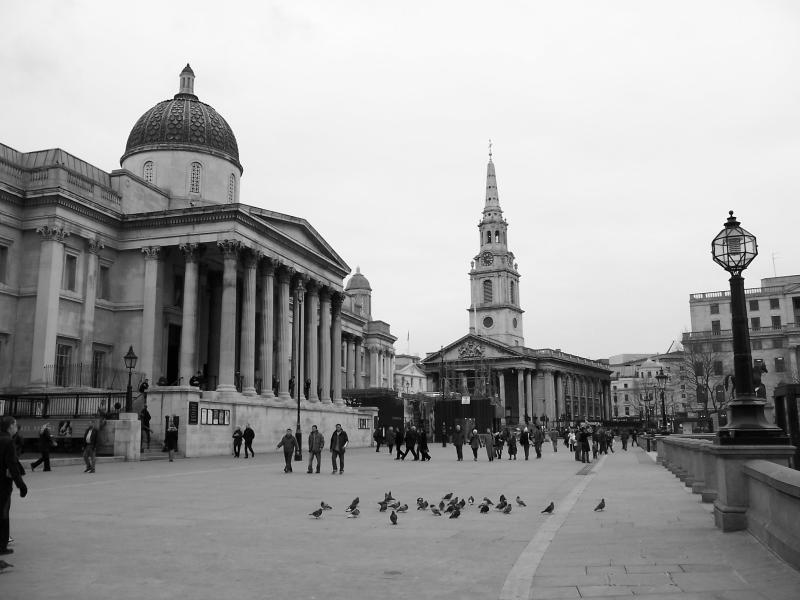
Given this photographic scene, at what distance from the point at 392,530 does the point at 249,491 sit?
24.0 ft

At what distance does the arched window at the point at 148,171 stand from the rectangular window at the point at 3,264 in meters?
11.1

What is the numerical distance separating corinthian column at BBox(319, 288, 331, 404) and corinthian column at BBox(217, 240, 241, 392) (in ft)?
38.8

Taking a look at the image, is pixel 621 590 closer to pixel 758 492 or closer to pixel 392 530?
pixel 758 492

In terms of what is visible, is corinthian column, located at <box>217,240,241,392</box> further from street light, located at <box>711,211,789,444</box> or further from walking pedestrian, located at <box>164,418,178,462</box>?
street light, located at <box>711,211,789,444</box>

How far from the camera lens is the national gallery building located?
A: 35.7 metres

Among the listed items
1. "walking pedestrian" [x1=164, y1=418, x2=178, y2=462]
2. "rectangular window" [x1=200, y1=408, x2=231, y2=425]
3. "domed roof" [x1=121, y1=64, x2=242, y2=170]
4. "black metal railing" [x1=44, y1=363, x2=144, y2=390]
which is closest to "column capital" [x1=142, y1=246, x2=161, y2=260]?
"black metal railing" [x1=44, y1=363, x2=144, y2=390]

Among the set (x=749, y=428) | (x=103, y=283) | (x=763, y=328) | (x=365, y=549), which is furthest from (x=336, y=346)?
(x=763, y=328)

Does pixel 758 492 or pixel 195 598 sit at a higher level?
pixel 758 492

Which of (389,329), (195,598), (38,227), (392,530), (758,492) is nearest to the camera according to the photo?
(195,598)

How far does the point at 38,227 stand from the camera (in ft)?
118

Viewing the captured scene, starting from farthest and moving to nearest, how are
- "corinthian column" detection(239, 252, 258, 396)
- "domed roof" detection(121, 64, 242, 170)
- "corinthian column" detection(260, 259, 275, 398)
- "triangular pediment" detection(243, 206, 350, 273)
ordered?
"domed roof" detection(121, 64, 242, 170) < "triangular pediment" detection(243, 206, 350, 273) < "corinthian column" detection(260, 259, 275, 398) < "corinthian column" detection(239, 252, 258, 396)

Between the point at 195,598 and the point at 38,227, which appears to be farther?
the point at 38,227

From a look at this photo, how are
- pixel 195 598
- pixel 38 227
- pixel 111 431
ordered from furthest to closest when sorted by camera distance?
pixel 38 227
pixel 111 431
pixel 195 598

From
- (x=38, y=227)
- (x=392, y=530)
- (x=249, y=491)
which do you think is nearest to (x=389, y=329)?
(x=38, y=227)
